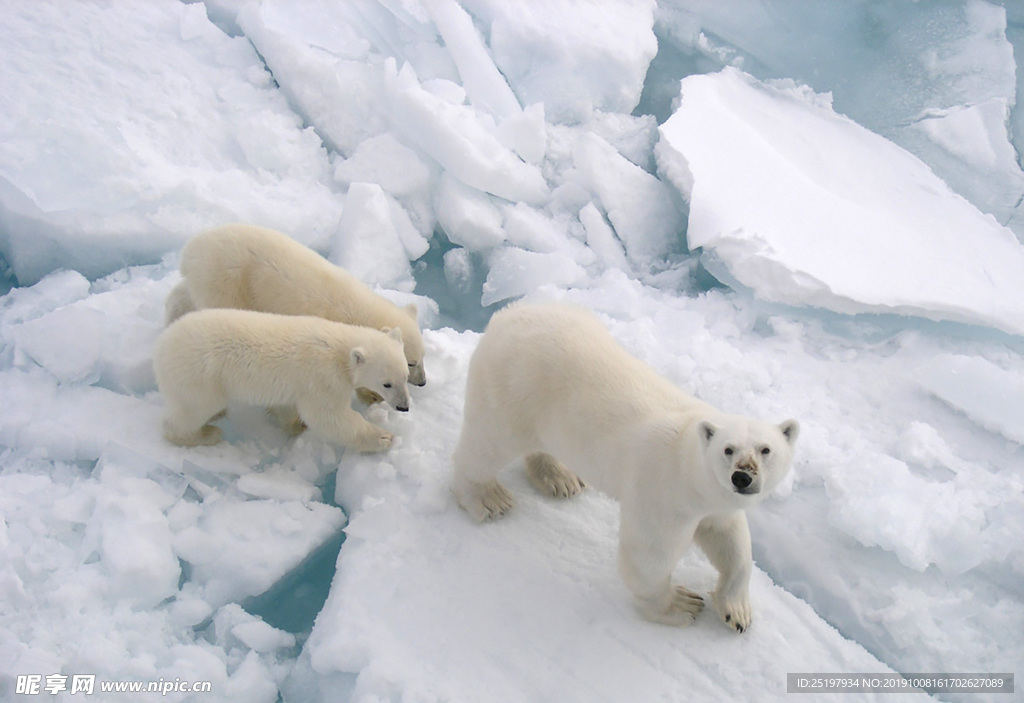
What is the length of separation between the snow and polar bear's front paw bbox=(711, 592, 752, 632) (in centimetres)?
5

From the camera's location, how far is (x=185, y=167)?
13.5 ft

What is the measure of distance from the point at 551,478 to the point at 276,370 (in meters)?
1.17

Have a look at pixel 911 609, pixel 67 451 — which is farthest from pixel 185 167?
pixel 911 609

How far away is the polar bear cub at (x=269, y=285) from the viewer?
3.19 meters

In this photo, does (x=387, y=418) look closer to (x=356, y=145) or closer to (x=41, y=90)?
(x=356, y=145)

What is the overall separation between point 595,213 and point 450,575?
8.53 ft

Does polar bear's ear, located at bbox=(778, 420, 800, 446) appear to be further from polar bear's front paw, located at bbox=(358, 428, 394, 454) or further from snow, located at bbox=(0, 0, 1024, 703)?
polar bear's front paw, located at bbox=(358, 428, 394, 454)

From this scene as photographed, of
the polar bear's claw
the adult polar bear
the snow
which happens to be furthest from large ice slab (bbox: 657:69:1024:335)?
the polar bear's claw

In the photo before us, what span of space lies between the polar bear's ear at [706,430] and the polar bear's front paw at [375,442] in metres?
1.43

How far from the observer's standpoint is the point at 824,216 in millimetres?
4145

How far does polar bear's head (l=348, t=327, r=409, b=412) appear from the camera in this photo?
114 inches

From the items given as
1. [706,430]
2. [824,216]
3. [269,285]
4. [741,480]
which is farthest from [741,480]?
[824,216]

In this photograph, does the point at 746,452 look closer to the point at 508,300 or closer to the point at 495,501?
the point at 495,501

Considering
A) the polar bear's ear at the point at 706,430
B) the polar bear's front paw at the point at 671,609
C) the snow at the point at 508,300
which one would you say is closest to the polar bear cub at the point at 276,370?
the snow at the point at 508,300
